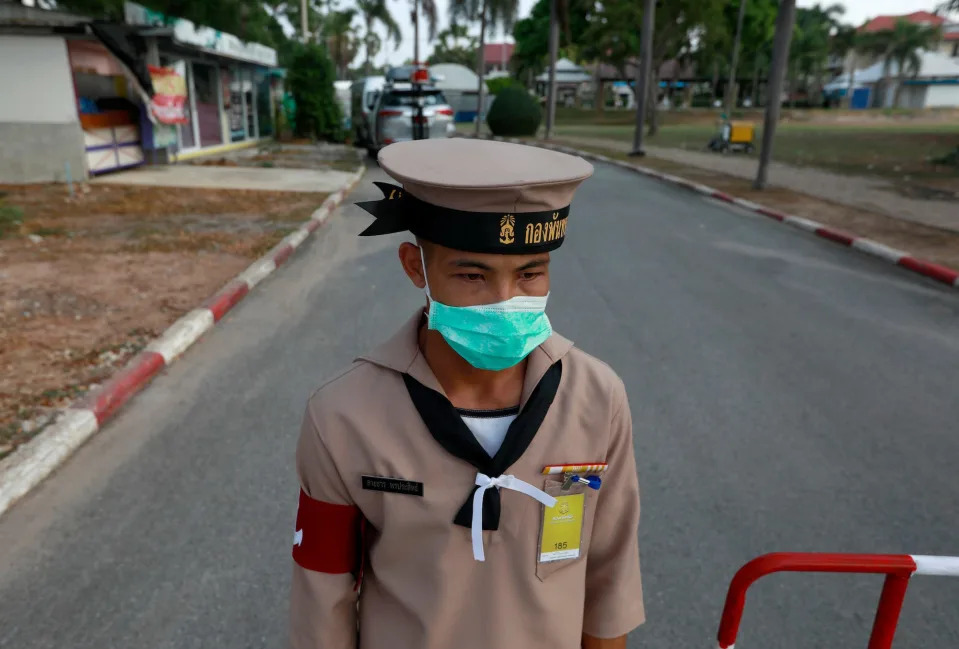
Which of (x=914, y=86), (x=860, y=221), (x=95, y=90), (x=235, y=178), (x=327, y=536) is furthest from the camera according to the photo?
(x=914, y=86)

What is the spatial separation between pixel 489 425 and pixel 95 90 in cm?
1686

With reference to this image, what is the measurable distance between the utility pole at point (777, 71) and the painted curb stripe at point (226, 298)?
11.1 metres

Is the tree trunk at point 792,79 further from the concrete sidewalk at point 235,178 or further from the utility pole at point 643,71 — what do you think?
the concrete sidewalk at point 235,178

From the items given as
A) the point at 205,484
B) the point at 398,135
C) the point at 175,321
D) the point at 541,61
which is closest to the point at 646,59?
the point at 398,135

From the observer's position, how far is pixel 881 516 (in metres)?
3.40

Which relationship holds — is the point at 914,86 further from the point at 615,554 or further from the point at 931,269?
the point at 615,554

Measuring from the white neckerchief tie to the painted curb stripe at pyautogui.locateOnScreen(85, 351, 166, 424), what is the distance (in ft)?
12.3

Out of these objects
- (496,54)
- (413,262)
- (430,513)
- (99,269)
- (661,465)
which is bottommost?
(661,465)

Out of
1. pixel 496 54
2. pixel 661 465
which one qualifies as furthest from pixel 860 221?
pixel 496 54

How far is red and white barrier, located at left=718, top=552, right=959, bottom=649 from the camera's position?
157 centimetres

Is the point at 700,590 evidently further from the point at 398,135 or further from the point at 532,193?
the point at 398,135

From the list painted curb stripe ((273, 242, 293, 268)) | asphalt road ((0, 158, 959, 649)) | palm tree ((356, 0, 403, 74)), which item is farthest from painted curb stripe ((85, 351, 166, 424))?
palm tree ((356, 0, 403, 74))

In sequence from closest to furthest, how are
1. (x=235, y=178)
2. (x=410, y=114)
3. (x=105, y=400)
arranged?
(x=105, y=400) → (x=235, y=178) → (x=410, y=114)

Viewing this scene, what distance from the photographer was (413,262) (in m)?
1.41
